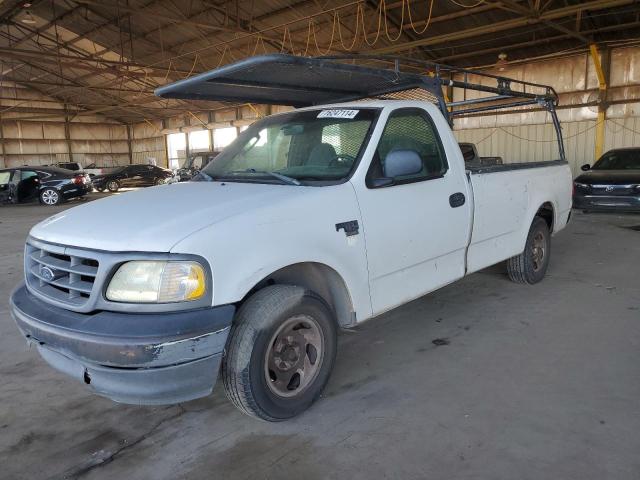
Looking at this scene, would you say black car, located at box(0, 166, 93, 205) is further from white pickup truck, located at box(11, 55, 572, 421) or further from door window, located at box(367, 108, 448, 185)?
door window, located at box(367, 108, 448, 185)

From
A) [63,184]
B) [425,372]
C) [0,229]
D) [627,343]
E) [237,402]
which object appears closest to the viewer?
[237,402]

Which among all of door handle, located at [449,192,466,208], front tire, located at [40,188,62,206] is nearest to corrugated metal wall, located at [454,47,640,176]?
door handle, located at [449,192,466,208]

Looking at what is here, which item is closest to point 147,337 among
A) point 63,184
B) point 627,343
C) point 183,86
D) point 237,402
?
point 237,402

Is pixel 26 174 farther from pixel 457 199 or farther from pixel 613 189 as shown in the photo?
pixel 613 189

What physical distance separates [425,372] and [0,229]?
11274 millimetres

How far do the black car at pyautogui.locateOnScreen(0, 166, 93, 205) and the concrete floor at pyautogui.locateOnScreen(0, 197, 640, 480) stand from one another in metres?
14.3

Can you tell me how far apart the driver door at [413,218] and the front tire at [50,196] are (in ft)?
54.1

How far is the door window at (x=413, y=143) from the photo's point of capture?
317 centimetres

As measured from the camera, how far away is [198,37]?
18.8 m

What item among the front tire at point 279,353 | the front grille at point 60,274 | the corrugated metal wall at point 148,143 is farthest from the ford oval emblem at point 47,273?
the corrugated metal wall at point 148,143

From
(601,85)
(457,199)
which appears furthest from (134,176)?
(457,199)

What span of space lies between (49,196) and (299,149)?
16.3 metres

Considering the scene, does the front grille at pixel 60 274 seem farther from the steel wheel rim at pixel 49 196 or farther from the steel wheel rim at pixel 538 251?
the steel wheel rim at pixel 49 196

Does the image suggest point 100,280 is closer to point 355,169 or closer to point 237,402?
point 237,402
